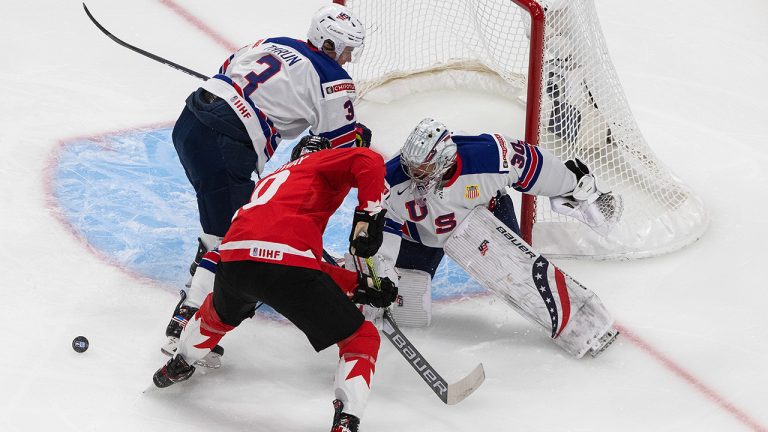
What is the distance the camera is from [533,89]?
Result: 3.93m

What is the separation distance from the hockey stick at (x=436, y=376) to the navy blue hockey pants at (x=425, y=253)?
1.31 ft

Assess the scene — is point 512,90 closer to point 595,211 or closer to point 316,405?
point 595,211

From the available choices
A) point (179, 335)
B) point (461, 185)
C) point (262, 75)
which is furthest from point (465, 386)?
point (262, 75)

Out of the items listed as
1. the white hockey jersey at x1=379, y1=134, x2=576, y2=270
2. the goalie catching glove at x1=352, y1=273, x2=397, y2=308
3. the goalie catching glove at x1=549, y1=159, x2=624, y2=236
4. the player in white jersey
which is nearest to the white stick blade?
the goalie catching glove at x1=352, y1=273, x2=397, y2=308

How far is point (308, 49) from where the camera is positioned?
373cm

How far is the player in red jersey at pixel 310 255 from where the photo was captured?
3035mm

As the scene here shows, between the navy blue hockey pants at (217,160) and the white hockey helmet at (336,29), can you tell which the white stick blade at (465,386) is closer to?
the navy blue hockey pants at (217,160)

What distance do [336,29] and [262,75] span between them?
282mm

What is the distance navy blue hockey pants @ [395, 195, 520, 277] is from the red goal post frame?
0.26 m

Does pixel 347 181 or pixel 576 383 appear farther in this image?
pixel 576 383

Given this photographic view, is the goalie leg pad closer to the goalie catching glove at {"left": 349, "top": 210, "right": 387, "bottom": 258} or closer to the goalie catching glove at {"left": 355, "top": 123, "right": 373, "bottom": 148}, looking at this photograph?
the goalie catching glove at {"left": 355, "top": 123, "right": 373, "bottom": 148}

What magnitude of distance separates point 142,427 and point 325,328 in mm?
634

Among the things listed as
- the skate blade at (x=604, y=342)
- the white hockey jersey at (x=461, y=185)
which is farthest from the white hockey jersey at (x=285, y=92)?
the skate blade at (x=604, y=342)

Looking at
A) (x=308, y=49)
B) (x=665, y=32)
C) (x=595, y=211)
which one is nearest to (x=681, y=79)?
A: (x=665, y=32)
